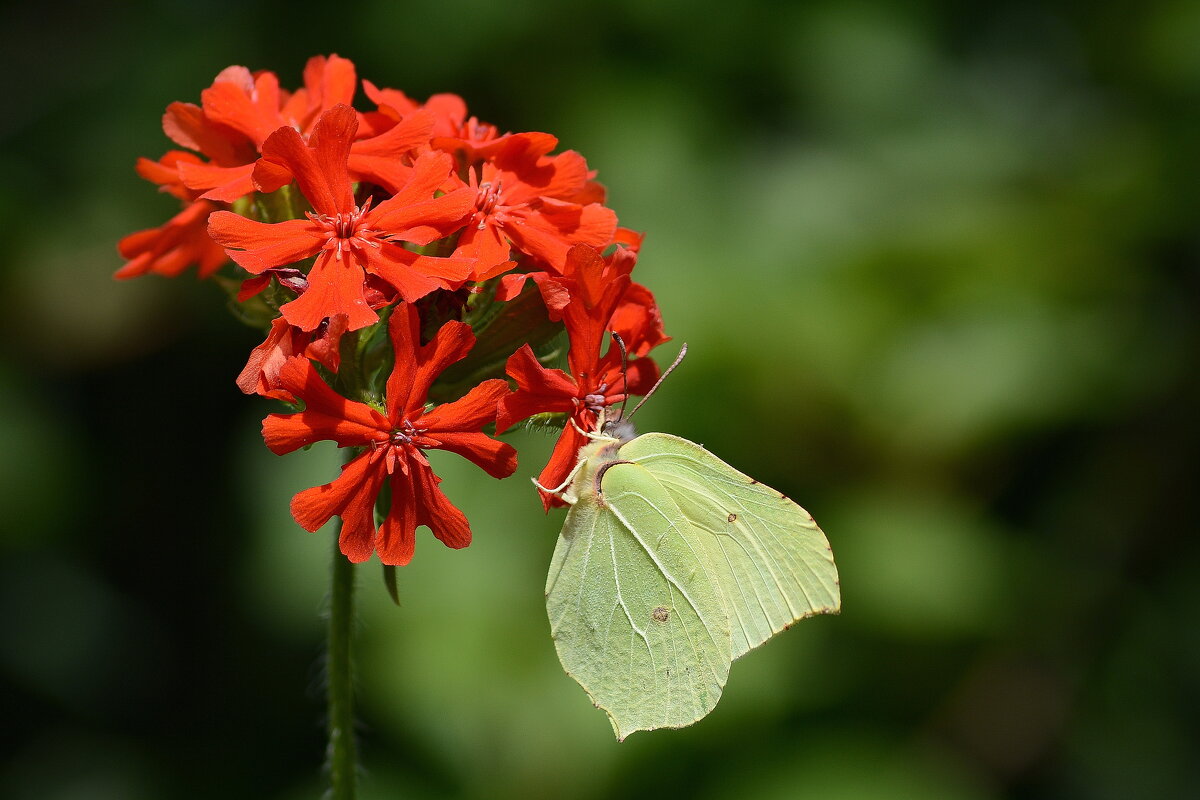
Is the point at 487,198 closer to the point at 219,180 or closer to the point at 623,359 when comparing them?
the point at 623,359

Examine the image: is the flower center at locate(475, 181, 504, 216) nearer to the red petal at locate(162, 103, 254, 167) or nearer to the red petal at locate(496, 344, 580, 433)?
the red petal at locate(496, 344, 580, 433)

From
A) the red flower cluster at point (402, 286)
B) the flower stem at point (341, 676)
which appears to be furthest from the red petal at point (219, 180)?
the flower stem at point (341, 676)

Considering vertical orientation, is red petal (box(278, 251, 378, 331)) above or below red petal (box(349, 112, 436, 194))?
below

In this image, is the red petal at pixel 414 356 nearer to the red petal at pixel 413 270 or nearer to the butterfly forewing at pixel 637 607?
the red petal at pixel 413 270

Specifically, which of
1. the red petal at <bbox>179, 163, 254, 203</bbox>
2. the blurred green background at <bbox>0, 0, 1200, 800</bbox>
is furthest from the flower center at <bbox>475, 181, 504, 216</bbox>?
the blurred green background at <bbox>0, 0, 1200, 800</bbox>

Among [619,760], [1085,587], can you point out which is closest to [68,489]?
[619,760]

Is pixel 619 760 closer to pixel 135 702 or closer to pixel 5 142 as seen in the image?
pixel 135 702
